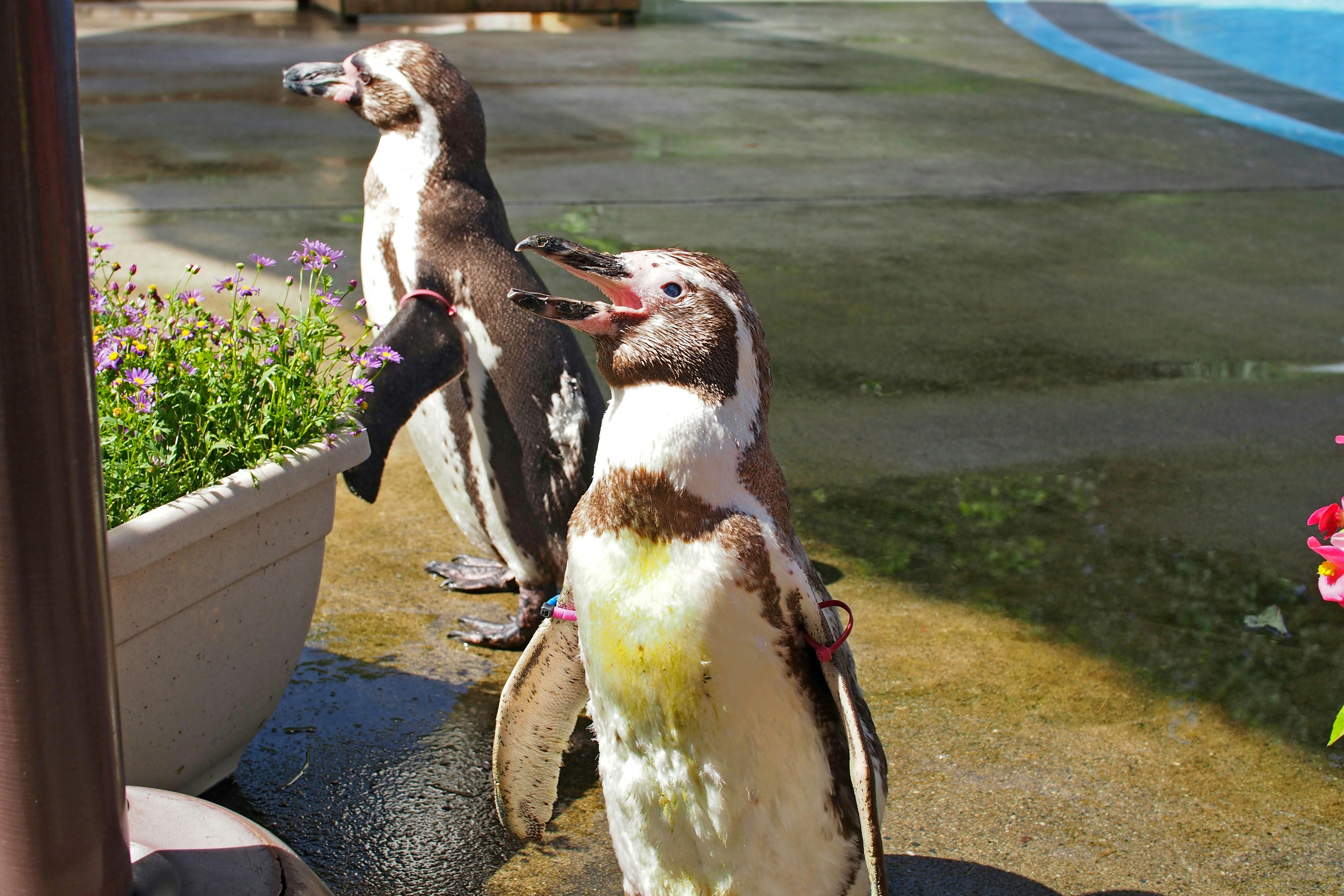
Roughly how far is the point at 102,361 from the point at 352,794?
950mm

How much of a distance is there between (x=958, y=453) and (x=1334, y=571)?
281 centimetres

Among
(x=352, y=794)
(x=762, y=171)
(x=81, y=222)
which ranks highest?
(x=81, y=222)

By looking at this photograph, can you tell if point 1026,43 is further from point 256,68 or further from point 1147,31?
point 256,68

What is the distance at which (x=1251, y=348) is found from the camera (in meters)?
5.38

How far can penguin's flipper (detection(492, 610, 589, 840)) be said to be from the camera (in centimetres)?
210

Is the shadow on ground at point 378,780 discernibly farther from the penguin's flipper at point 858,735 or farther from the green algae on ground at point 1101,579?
the green algae on ground at point 1101,579

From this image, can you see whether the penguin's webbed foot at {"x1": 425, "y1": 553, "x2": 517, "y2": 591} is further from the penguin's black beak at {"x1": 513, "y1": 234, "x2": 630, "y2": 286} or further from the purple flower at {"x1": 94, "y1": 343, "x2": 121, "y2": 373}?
the penguin's black beak at {"x1": 513, "y1": 234, "x2": 630, "y2": 286}

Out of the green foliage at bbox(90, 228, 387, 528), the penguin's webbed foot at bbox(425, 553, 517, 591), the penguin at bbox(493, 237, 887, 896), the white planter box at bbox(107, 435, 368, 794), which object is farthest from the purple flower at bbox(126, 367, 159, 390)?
the penguin's webbed foot at bbox(425, 553, 517, 591)

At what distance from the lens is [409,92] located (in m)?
2.91

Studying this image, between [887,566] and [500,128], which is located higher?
[500,128]

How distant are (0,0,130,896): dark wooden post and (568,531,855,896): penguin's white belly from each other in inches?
25.7

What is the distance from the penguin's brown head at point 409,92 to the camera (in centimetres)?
290

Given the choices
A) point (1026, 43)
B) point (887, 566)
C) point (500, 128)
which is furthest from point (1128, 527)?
point (1026, 43)

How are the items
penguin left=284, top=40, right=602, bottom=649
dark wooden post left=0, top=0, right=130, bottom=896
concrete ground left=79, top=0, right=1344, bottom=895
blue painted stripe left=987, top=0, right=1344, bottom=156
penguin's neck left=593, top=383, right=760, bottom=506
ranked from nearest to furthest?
dark wooden post left=0, top=0, right=130, bottom=896, penguin's neck left=593, top=383, right=760, bottom=506, concrete ground left=79, top=0, right=1344, bottom=895, penguin left=284, top=40, right=602, bottom=649, blue painted stripe left=987, top=0, right=1344, bottom=156
